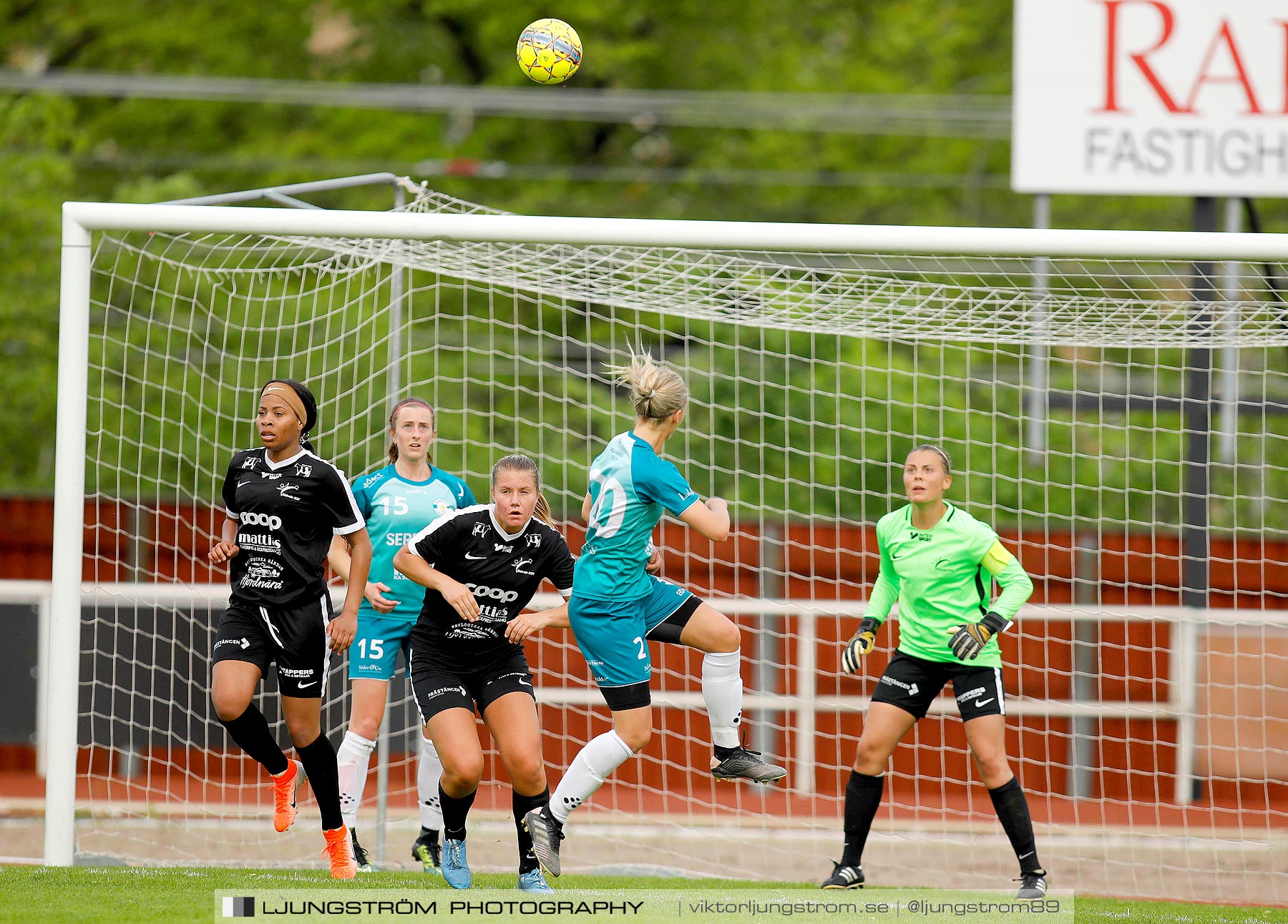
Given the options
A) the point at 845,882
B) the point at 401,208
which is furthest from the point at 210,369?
the point at 845,882

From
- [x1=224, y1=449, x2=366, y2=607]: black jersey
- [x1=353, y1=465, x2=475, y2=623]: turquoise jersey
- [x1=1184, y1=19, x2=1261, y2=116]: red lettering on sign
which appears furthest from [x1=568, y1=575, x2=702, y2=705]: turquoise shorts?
[x1=1184, y1=19, x2=1261, y2=116]: red lettering on sign

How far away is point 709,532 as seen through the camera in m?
5.00

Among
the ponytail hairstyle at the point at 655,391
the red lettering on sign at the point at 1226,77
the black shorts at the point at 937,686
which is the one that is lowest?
the black shorts at the point at 937,686

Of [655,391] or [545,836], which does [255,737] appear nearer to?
[545,836]

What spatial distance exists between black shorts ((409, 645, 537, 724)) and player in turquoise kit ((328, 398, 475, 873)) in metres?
0.95

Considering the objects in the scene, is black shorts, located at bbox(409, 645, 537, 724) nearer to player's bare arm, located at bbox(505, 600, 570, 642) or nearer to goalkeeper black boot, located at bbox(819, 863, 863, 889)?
player's bare arm, located at bbox(505, 600, 570, 642)

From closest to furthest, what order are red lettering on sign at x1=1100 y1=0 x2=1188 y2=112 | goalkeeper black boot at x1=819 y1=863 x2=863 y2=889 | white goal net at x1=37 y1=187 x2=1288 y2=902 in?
goalkeeper black boot at x1=819 y1=863 x2=863 y2=889, white goal net at x1=37 y1=187 x2=1288 y2=902, red lettering on sign at x1=1100 y1=0 x2=1188 y2=112

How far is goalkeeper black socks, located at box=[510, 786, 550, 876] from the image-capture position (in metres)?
5.20

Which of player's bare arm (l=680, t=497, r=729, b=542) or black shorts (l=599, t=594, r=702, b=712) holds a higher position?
player's bare arm (l=680, t=497, r=729, b=542)

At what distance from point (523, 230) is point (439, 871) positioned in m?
2.93

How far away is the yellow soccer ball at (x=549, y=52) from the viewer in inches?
245

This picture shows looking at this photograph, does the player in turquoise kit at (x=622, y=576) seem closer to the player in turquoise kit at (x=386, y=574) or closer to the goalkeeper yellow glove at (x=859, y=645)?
the goalkeeper yellow glove at (x=859, y=645)

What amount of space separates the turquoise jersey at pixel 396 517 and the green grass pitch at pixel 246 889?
1.21 m

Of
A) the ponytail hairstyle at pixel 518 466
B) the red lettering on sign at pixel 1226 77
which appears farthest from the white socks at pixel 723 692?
the red lettering on sign at pixel 1226 77
